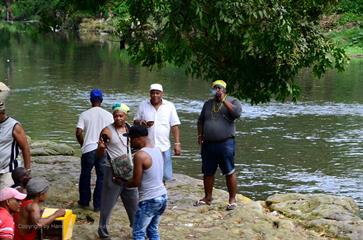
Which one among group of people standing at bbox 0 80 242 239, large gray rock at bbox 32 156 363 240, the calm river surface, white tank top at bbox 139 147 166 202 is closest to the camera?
white tank top at bbox 139 147 166 202

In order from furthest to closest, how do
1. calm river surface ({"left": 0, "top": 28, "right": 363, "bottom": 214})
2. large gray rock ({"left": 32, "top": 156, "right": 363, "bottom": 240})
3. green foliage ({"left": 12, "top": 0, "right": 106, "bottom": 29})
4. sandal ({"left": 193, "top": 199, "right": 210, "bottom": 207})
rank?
calm river surface ({"left": 0, "top": 28, "right": 363, "bottom": 214}), sandal ({"left": 193, "top": 199, "right": 210, "bottom": 207}), green foliage ({"left": 12, "top": 0, "right": 106, "bottom": 29}), large gray rock ({"left": 32, "top": 156, "right": 363, "bottom": 240})

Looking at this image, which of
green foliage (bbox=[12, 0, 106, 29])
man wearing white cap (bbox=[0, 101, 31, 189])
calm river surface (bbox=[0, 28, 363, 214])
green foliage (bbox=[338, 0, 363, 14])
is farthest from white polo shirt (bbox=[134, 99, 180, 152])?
green foliage (bbox=[338, 0, 363, 14])

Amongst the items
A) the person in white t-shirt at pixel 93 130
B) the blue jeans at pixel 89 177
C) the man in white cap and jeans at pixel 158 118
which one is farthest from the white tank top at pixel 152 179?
the man in white cap and jeans at pixel 158 118

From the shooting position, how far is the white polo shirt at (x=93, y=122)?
9623mm

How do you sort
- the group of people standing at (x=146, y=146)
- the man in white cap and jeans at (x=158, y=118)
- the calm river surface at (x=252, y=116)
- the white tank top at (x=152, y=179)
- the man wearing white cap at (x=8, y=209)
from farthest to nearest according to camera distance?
the calm river surface at (x=252, y=116), the man in white cap and jeans at (x=158, y=118), the group of people standing at (x=146, y=146), the white tank top at (x=152, y=179), the man wearing white cap at (x=8, y=209)

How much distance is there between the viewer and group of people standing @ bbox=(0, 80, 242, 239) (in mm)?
7676

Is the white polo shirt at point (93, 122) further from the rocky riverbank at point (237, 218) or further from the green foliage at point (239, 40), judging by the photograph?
the green foliage at point (239, 40)

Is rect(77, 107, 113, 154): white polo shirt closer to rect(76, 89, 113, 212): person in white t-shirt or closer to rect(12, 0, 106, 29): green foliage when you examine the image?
rect(76, 89, 113, 212): person in white t-shirt

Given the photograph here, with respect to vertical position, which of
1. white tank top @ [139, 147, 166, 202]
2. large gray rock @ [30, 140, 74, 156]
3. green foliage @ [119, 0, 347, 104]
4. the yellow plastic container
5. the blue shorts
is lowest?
large gray rock @ [30, 140, 74, 156]

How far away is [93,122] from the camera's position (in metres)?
9.63

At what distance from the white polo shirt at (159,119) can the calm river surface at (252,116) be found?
2096 millimetres

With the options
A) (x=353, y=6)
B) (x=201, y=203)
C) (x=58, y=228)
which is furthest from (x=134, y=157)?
(x=353, y=6)

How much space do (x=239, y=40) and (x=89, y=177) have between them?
284cm

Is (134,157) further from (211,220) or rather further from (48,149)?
(48,149)
